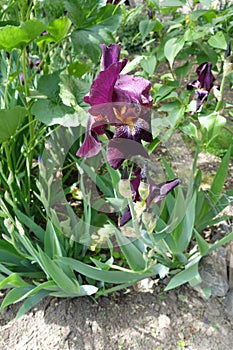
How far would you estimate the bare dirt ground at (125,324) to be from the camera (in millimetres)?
1477

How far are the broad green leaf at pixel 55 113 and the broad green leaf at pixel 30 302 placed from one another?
2.02 feet

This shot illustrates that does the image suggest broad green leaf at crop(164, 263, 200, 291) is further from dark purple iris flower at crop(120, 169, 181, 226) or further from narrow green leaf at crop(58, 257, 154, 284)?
dark purple iris flower at crop(120, 169, 181, 226)

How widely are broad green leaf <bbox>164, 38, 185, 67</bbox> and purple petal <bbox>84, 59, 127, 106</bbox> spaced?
736 mm

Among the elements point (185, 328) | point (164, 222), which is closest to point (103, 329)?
point (185, 328)

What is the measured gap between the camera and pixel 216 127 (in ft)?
4.68

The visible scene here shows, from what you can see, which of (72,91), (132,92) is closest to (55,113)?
(72,91)

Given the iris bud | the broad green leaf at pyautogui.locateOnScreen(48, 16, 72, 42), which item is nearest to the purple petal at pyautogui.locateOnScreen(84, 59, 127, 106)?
the iris bud

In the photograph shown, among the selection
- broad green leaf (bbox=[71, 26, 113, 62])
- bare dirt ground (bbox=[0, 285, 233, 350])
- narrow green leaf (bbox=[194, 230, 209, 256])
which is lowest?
bare dirt ground (bbox=[0, 285, 233, 350])

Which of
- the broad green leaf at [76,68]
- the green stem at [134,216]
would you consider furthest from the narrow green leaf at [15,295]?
the broad green leaf at [76,68]

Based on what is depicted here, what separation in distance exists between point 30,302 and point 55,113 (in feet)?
2.15

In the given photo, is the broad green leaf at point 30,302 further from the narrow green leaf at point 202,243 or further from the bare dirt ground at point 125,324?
the narrow green leaf at point 202,243

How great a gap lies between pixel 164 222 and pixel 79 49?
699mm

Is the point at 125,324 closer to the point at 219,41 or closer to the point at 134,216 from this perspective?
the point at 134,216

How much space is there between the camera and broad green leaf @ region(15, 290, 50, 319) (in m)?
1.39
